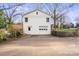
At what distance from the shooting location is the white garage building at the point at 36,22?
2303 mm

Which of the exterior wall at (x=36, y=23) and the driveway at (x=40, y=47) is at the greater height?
the exterior wall at (x=36, y=23)

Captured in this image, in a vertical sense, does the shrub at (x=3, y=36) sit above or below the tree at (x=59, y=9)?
below

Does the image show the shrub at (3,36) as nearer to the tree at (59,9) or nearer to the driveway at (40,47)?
the driveway at (40,47)

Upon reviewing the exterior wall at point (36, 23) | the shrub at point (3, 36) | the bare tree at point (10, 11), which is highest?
the bare tree at point (10, 11)

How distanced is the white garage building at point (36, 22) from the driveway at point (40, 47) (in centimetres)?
10

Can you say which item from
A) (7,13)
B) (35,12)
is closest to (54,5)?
(35,12)

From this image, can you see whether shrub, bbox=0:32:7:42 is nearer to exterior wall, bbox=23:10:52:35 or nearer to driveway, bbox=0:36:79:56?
driveway, bbox=0:36:79:56

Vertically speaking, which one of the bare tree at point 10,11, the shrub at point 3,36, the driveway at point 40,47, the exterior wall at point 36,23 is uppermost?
the bare tree at point 10,11

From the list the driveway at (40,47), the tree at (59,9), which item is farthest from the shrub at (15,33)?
the tree at (59,9)

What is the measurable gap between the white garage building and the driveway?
10 centimetres

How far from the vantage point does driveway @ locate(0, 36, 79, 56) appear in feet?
7.47

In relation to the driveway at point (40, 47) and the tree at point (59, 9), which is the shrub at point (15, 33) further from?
the tree at point (59, 9)

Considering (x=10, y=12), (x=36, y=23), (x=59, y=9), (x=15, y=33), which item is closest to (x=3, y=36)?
(x=15, y=33)

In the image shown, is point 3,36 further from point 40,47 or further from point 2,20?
point 40,47
